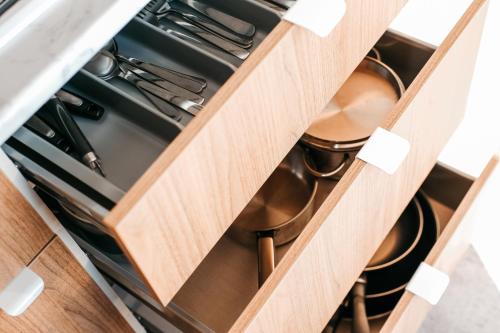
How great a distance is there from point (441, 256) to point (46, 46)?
0.60 metres

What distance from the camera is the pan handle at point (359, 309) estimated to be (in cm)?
93

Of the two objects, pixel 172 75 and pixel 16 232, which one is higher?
pixel 172 75

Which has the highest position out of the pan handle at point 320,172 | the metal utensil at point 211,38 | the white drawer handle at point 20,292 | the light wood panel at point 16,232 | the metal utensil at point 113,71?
the pan handle at point 320,172

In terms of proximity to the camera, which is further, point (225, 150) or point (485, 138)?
point (485, 138)

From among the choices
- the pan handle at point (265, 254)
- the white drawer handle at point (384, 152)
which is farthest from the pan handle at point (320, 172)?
the white drawer handle at point (384, 152)

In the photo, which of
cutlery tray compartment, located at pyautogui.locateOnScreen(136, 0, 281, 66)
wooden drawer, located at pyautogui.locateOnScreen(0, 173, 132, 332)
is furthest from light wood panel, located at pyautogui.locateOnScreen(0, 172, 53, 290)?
cutlery tray compartment, located at pyautogui.locateOnScreen(136, 0, 281, 66)

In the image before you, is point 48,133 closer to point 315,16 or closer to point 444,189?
point 315,16

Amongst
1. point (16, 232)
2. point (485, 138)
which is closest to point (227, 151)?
point (16, 232)

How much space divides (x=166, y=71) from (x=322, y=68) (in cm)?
18

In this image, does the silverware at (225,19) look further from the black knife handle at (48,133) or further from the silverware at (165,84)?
the black knife handle at (48,133)

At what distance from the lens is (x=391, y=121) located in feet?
2.33

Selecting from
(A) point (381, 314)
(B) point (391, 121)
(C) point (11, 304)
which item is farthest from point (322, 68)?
(A) point (381, 314)

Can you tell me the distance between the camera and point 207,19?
2.52 feet

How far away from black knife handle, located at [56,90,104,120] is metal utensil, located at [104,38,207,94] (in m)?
0.07
